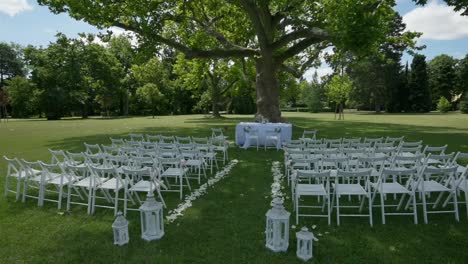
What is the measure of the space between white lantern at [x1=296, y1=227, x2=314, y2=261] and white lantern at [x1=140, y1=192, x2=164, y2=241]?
1.99 m

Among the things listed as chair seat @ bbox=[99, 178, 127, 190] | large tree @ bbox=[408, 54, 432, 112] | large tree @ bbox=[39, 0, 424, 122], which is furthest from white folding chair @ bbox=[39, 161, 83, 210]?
large tree @ bbox=[408, 54, 432, 112]

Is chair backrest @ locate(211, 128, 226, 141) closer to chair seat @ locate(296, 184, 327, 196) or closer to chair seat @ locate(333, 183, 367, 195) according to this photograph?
chair seat @ locate(296, 184, 327, 196)

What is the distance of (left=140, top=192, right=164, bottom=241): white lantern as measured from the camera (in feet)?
14.3

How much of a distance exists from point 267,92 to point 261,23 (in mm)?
3843

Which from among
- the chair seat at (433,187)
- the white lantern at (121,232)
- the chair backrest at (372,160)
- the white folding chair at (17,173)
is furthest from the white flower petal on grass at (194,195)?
the chair seat at (433,187)

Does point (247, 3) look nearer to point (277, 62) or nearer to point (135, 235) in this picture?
point (277, 62)

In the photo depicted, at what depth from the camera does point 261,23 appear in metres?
16.5

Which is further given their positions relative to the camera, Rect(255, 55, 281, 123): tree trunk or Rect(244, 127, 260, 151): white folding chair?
Rect(255, 55, 281, 123): tree trunk

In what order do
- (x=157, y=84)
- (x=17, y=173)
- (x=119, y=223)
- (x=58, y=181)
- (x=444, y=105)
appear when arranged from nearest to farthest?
(x=119, y=223) → (x=58, y=181) → (x=17, y=173) → (x=157, y=84) → (x=444, y=105)

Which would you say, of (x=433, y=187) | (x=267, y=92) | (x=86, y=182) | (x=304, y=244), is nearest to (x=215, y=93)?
(x=267, y=92)

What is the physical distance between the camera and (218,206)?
232 inches

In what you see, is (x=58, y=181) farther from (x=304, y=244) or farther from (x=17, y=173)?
(x=304, y=244)

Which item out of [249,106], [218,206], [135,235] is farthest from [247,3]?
[249,106]

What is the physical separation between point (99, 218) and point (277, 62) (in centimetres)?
1511
